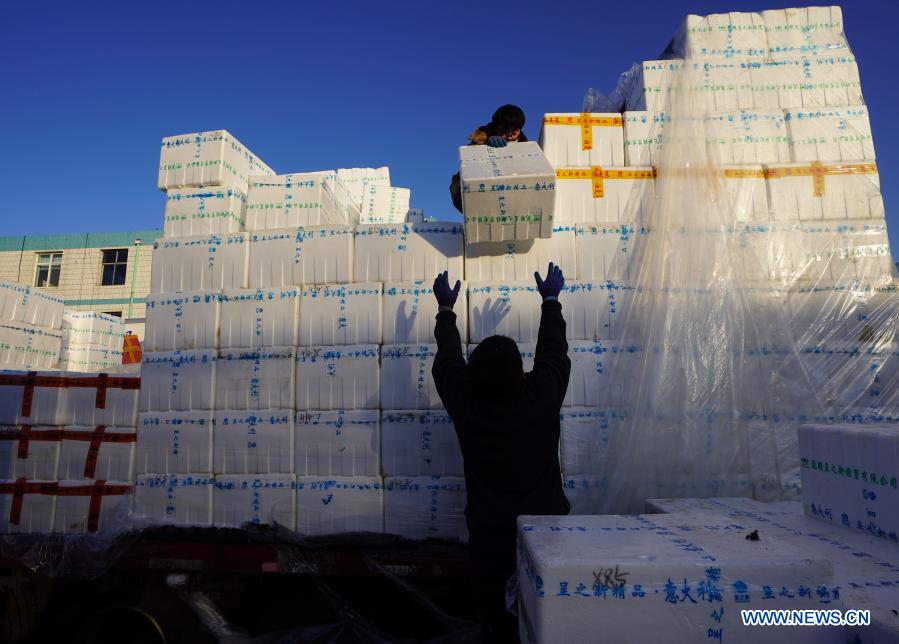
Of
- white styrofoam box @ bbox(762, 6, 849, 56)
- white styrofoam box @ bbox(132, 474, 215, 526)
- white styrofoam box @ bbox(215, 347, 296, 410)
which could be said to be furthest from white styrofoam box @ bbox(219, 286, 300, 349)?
white styrofoam box @ bbox(762, 6, 849, 56)

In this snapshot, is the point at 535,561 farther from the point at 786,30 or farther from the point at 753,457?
the point at 786,30

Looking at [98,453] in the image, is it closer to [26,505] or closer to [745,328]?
[26,505]

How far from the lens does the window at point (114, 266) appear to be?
18.4 meters

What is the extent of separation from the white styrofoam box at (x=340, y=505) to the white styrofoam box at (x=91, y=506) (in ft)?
4.65

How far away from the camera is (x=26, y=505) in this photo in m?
3.97

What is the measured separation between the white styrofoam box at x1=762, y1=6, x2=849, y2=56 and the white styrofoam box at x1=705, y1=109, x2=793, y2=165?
0.63m

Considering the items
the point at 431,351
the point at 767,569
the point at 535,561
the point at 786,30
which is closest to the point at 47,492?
the point at 431,351

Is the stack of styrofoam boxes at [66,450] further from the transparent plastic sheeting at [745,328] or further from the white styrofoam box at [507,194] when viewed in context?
the transparent plastic sheeting at [745,328]

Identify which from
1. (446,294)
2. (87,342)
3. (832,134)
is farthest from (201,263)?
(87,342)

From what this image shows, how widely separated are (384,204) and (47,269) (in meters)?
18.1

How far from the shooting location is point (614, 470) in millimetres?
3371

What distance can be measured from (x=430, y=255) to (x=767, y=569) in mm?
2896

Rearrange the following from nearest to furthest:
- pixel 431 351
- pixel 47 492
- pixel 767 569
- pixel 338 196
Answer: pixel 767 569
pixel 431 351
pixel 47 492
pixel 338 196

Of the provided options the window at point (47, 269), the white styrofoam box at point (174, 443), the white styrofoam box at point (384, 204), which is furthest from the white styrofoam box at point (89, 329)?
the window at point (47, 269)
